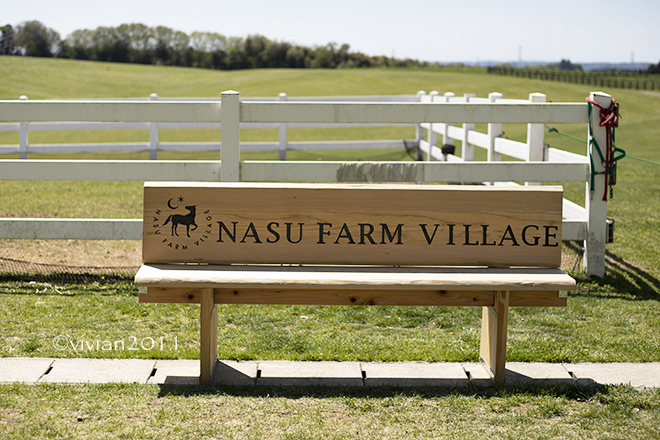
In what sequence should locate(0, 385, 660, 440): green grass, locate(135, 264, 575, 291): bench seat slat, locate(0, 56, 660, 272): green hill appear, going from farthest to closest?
locate(0, 56, 660, 272): green hill
locate(135, 264, 575, 291): bench seat slat
locate(0, 385, 660, 440): green grass

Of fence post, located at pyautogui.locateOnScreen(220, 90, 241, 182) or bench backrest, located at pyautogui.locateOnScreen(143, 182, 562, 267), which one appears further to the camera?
fence post, located at pyautogui.locateOnScreen(220, 90, 241, 182)

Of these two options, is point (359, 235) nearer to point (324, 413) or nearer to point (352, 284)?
point (352, 284)

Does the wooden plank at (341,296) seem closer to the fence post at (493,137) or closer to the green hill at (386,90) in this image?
the green hill at (386,90)

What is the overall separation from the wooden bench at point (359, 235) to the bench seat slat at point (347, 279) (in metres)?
0.05

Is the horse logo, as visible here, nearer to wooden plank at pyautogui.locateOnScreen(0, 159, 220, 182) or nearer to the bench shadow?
the bench shadow

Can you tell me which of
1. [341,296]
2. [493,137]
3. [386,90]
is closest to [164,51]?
[386,90]

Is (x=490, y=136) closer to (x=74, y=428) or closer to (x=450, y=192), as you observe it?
(x=450, y=192)

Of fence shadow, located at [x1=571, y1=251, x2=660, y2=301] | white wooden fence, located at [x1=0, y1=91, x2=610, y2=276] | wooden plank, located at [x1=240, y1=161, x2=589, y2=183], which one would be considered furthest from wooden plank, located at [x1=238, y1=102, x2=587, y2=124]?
fence shadow, located at [x1=571, y1=251, x2=660, y2=301]

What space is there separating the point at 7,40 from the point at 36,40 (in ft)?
10.3

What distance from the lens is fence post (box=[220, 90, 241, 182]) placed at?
6.34m

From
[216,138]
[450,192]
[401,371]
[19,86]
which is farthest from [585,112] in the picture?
[19,86]

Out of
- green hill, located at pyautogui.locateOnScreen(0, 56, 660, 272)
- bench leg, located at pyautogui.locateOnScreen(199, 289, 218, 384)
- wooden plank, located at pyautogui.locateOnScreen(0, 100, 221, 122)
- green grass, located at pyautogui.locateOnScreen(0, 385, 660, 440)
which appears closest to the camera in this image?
green grass, located at pyautogui.locateOnScreen(0, 385, 660, 440)

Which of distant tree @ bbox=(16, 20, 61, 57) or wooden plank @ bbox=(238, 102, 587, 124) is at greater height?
distant tree @ bbox=(16, 20, 61, 57)

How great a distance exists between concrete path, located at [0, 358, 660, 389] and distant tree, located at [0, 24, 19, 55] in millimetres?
A: 85142
